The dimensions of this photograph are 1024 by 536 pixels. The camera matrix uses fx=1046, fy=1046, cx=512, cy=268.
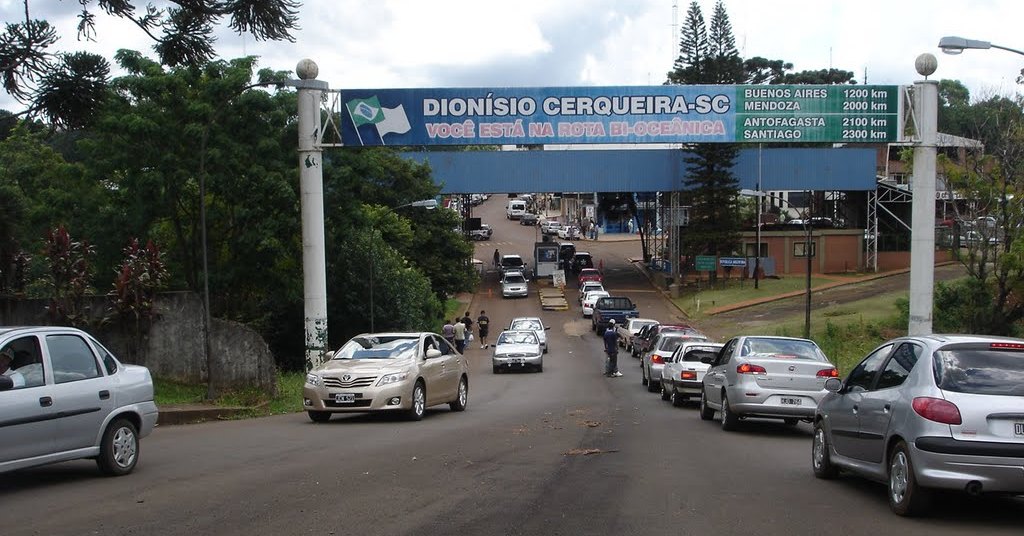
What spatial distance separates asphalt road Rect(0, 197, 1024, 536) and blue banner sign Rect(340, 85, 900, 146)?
40.3ft

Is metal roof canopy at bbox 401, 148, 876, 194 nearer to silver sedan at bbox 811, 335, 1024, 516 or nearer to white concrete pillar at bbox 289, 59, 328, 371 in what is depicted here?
white concrete pillar at bbox 289, 59, 328, 371

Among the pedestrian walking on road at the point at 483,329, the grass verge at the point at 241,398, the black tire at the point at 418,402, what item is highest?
the black tire at the point at 418,402

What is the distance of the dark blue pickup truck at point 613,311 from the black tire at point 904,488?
4252 cm

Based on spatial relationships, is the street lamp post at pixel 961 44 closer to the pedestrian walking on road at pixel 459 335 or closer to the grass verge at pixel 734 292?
the pedestrian walking on road at pixel 459 335

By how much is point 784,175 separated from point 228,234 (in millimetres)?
40386

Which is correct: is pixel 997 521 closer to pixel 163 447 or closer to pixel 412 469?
pixel 412 469

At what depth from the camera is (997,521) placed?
880cm

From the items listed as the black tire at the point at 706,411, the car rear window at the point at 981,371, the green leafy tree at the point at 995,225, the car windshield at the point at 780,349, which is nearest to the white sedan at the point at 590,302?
the green leafy tree at the point at 995,225

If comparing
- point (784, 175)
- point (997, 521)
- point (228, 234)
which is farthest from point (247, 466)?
point (784, 175)

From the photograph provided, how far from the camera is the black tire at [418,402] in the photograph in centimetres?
1811

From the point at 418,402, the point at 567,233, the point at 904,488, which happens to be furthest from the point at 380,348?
the point at 567,233

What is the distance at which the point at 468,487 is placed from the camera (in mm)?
10297

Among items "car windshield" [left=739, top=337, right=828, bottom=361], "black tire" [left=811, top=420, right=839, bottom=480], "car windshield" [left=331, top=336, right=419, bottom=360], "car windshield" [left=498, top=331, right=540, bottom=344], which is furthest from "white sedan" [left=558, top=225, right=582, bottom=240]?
"black tire" [left=811, top=420, right=839, bottom=480]

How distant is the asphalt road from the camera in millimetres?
8461
